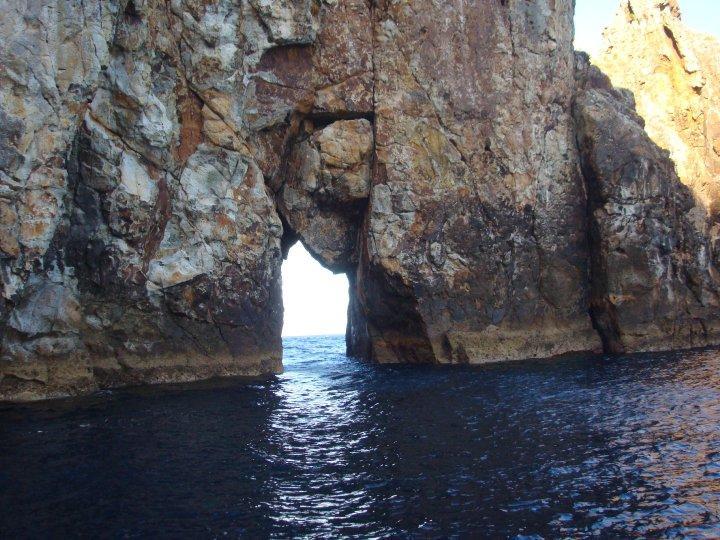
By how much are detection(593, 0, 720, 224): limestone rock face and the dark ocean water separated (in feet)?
54.4

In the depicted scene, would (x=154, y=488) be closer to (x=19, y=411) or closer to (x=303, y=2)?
(x=19, y=411)

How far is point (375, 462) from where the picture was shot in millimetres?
12195

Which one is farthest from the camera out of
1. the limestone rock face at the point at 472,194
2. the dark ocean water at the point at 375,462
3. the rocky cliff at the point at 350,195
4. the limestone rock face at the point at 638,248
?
the limestone rock face at the point at 638,248

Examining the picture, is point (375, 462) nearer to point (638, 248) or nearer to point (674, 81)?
point (638, 248)

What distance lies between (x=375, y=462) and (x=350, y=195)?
15.7 metres

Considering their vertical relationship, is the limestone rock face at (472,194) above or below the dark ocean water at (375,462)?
above

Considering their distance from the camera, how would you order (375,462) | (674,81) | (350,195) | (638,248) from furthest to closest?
(674,81) → (638,248) → (350,195) → (375,462)

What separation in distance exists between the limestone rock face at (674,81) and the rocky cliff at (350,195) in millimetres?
3483

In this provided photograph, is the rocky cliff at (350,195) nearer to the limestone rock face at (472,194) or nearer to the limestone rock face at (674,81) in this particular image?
the limestone rock face at (472,194)

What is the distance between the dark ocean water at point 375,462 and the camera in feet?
30.5

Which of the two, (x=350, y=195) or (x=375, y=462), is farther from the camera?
(x=350, y=195)

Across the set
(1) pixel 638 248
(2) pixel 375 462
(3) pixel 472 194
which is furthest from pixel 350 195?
(2) pixel 375 462

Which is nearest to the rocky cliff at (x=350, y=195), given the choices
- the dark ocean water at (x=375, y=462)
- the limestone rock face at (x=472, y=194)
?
the limestone rock face at (x=472, y=194)

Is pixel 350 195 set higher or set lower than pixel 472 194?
lower
